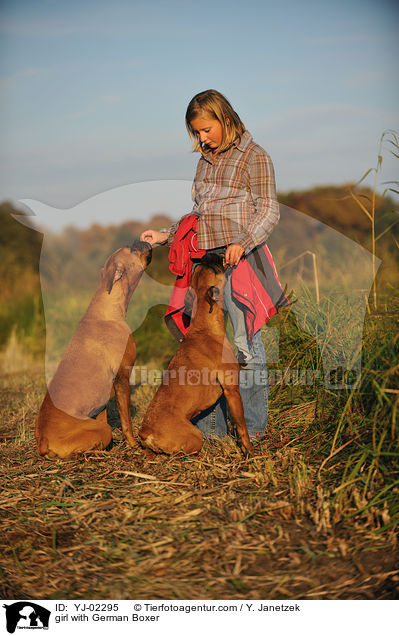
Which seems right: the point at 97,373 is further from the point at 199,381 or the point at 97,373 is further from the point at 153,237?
the point at 153,237

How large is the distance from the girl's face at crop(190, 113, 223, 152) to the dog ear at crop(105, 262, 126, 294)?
1.16 meters

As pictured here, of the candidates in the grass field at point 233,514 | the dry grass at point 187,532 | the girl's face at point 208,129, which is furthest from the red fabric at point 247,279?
the dry grass at point 187,532

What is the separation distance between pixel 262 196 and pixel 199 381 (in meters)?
1.43

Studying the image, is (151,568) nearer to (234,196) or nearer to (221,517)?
(221,517)

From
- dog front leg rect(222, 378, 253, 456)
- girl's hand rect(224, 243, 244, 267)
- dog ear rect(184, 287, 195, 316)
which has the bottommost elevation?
dog front leg rect(222, 378, 253, 456)

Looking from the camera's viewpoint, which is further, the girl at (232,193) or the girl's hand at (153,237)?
the girl's hand at (153,237)

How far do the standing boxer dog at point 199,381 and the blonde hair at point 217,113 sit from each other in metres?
0.87

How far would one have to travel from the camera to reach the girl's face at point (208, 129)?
151 inches

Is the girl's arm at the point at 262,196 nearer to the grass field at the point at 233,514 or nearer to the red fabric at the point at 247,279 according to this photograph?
the red fabric at the point at 247,279

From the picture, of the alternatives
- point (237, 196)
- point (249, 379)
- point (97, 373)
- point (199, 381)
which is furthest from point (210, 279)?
point (97, 373)

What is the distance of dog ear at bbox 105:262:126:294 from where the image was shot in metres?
4.31
